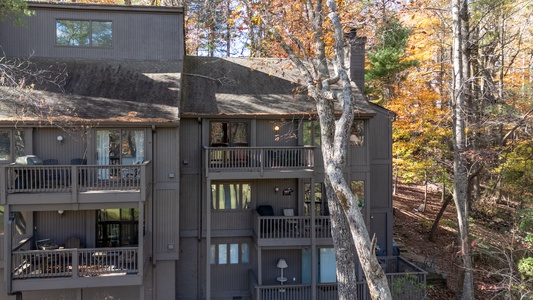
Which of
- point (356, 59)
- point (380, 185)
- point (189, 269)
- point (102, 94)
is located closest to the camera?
point (102, 94)

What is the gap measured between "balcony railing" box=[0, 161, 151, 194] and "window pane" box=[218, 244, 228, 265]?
4062 millimetres

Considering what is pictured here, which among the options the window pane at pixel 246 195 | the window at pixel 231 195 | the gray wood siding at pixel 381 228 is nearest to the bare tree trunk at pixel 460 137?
the gray wood siding at pixel 381 228

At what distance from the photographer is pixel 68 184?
431 inches

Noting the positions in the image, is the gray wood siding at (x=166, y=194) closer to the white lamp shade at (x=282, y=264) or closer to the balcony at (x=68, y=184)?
the balcony at (x=68, y=184)

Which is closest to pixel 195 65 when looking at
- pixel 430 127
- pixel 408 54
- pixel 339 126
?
pixel 339 126

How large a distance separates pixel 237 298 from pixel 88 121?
26.6 feet

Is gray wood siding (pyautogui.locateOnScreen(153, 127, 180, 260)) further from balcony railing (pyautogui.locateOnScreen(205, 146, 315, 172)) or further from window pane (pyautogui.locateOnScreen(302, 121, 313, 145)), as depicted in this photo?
window pane (pyautogui.locateOnScreen(302, 121, 313, 145))

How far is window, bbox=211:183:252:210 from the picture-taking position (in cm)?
1355

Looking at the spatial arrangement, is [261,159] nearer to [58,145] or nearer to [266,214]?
[266,214]

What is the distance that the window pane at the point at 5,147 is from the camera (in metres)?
11.4

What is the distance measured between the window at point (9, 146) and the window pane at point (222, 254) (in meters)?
7.26

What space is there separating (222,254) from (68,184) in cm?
582

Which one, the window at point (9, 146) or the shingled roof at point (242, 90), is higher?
the shingled roof at point (242, 90)

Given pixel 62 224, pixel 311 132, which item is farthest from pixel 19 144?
pixel 311 132
